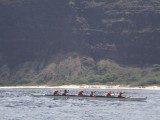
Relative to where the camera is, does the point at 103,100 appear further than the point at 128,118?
Yes

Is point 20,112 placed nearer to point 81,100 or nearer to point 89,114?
point 89,114

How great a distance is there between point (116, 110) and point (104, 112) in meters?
5.37

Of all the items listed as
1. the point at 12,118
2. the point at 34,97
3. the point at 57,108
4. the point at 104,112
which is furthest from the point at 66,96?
the point at 12,118

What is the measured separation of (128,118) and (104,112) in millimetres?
13003

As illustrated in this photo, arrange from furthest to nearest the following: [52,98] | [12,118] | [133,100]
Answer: [52,98] < [133,100] < [12,118]

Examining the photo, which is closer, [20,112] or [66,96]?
[20,112]

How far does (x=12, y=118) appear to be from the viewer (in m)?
87.5

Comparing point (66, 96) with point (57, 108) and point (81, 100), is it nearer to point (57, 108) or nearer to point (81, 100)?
point (81, 100)

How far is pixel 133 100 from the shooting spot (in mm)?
132875

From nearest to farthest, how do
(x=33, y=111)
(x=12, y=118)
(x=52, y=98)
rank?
(x=12, y=118)
(x=33, y=111)
(x=52, y=98)

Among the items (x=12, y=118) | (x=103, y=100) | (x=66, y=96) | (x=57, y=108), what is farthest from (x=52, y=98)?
(x=12, y=118)

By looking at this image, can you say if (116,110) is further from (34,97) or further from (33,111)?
(34,97)

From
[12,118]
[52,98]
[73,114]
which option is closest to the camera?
[12,118]

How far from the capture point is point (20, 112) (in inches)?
3939
